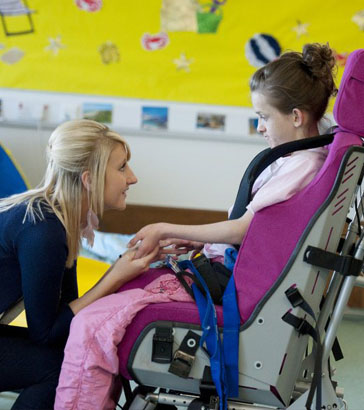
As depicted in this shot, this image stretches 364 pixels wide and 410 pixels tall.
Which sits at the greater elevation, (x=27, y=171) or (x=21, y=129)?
(x=21, y=129)

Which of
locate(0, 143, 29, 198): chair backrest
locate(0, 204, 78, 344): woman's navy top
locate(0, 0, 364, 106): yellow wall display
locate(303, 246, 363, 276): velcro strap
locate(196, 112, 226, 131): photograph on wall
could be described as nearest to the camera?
locate(303, 246, 363, 276): velcro strap

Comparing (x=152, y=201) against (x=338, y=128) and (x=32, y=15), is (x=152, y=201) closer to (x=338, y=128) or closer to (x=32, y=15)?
(x=32, y=15)

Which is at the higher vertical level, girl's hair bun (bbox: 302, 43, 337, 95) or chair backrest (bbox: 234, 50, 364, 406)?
girl's hair bun (bbox: 302, 43, 337, 95)

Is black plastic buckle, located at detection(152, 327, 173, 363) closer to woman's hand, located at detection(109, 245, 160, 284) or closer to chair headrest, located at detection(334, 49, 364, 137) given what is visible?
woman's hand, located at detection(109, 245, 160, 284)

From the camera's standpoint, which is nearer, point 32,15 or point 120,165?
point 120,165

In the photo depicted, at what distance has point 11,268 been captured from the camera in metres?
1.70

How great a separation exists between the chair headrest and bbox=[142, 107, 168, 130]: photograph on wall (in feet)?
7.40

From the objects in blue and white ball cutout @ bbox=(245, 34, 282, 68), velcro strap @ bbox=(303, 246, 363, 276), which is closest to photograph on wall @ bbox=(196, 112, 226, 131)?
blue and white ball cutout @ bbox=(245, 34, 282, 68)

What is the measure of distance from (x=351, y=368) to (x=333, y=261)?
1.56 m

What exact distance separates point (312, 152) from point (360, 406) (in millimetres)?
1311

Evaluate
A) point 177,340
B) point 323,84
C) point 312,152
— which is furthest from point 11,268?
point 323,84

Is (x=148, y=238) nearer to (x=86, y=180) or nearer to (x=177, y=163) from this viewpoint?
(x=86, y=180)

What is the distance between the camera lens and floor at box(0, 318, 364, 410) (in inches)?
96.5

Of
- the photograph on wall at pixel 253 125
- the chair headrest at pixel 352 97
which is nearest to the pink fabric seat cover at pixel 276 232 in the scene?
the chair headrest at pixel 352 97
